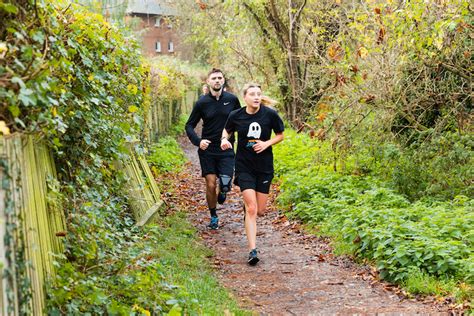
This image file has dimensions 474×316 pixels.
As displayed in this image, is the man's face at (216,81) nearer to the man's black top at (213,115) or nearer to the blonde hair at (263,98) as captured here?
the man's black top at (213,115)

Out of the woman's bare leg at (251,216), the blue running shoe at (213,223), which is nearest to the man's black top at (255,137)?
the woman's bare leg at (251,216)

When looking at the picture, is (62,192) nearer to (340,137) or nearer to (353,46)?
(340,137)

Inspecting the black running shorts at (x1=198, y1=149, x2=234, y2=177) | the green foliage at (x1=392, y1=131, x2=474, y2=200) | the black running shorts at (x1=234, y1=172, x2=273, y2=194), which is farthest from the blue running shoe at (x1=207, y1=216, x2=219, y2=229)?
the green foliage at (x1=392, y1=131, x2=474, y2=200)

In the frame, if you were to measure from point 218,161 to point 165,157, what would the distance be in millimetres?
6780

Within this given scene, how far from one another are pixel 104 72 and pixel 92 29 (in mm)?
471

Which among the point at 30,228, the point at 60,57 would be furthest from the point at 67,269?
the point at 60,57

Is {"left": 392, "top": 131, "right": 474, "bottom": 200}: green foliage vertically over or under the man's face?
under

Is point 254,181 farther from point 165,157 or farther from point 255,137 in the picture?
point 165,157

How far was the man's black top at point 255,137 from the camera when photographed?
827 centimetres

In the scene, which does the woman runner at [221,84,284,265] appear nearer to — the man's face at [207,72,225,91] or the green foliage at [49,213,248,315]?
the green foliage at [49,213,248,315]

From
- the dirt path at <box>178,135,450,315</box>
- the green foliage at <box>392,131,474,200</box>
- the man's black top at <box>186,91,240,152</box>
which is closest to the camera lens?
the dirt path at <box>178,135,450,315</box>

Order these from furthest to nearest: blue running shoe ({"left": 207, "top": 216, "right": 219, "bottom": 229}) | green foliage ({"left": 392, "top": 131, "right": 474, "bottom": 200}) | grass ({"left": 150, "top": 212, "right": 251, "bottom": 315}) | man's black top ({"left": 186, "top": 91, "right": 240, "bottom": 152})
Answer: blue running shoe ({"left": 207, "top": 216, "right": 219, "bottom": 229}) → man's black top ({"left": 186, "top": 91, "right": 240, "bottom": 152}) → green foliage ({"left": 392, "top": 131, "right": 474, "bottom": 200}) → grass ({"left": 150, "top": 212, "right": 251, "bottom": 315})

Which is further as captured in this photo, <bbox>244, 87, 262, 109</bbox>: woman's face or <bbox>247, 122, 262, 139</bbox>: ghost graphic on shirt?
<bbox>247, 122, 262, 139</bbox>: ghost graphic on shirt

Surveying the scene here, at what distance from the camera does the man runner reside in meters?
9.96
